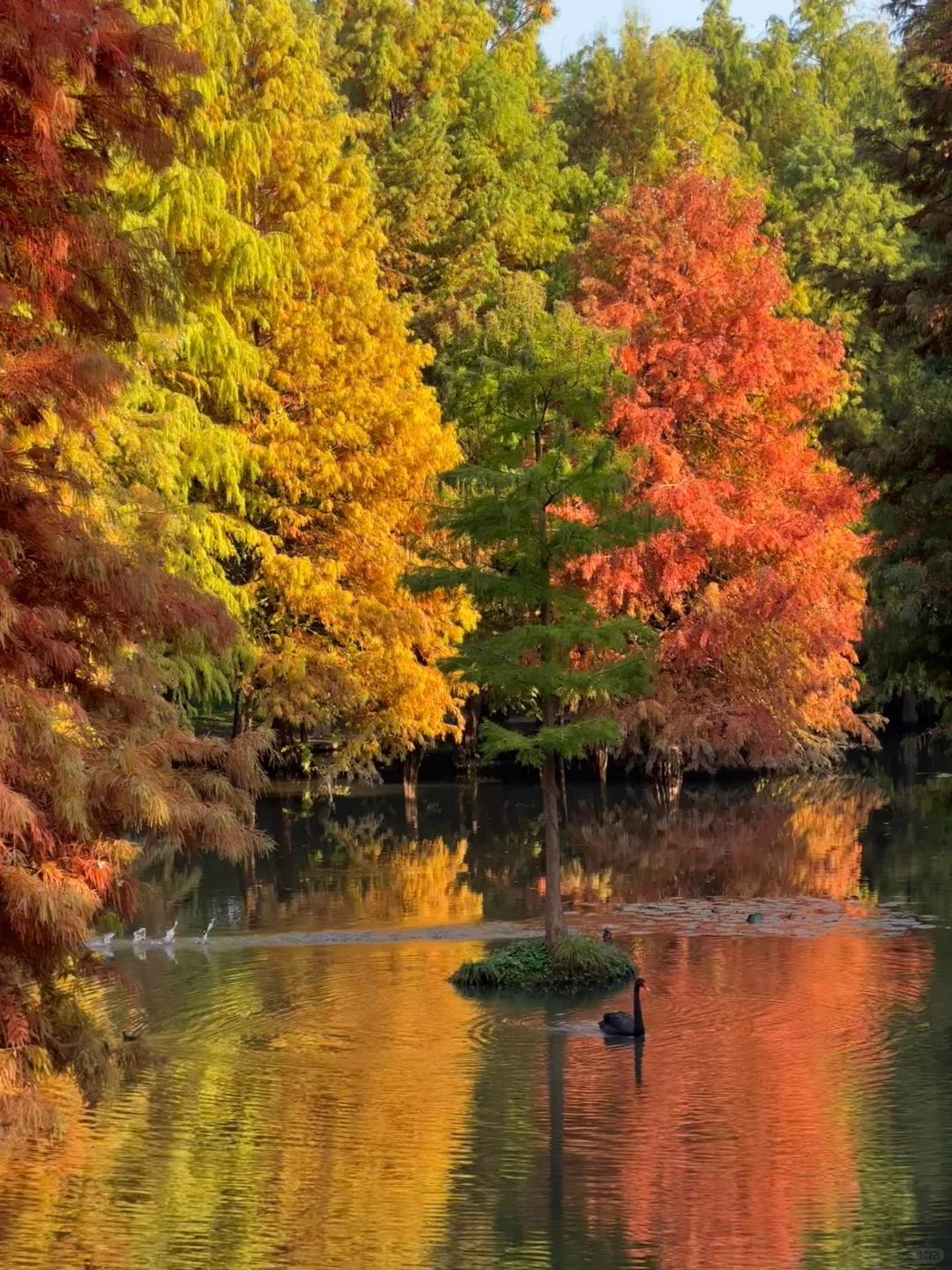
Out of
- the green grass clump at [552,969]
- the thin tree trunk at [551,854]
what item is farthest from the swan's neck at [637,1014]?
the thin tree trunk at [551,854]

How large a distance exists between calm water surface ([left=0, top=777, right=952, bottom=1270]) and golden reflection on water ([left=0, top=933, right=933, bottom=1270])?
0.04 metres

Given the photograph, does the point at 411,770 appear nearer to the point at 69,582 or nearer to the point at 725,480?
the point at 725,480

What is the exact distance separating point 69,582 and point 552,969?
1072cm

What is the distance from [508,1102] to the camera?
1647 centimetres

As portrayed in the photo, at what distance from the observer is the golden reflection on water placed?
12781 mm

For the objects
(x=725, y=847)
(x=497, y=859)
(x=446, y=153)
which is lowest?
(x=497, y=859)

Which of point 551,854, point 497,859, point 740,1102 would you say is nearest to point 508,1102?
point 740,1102

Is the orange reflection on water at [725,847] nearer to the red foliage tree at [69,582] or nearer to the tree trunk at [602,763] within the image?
the tree trunk at [602,763]

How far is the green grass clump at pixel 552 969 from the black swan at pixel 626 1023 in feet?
8.91

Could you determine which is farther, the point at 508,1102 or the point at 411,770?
the point at 411,770

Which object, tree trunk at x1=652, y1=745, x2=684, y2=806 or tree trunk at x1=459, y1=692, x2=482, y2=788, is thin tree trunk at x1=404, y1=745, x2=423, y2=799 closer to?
tree trunk at x1=459, y1=692, x2=482, y2=788

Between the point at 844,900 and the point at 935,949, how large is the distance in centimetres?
446

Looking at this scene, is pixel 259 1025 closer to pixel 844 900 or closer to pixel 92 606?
pixel 92 606

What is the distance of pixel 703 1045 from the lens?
60.5 ft
